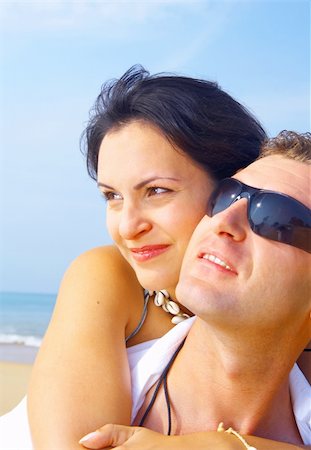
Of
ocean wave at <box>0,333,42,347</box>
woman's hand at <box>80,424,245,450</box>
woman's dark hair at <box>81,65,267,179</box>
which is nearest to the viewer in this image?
woman's hand at <box>80,424,245,450</box>

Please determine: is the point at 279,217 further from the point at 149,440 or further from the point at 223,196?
the point at 149,440

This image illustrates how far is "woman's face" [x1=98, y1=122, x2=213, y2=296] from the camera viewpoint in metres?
3.49

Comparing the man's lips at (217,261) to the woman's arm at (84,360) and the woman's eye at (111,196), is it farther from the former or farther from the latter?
the woman's eye at (111,196)

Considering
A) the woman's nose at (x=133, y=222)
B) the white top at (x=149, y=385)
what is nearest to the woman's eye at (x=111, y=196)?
the woman's nose at (x=133, y=222)

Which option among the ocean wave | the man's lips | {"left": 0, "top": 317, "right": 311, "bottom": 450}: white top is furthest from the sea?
the man's lips

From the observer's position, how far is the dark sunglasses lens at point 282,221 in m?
3.08

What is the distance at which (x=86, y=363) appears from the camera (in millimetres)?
3168

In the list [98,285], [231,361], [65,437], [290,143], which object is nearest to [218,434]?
[231,361]

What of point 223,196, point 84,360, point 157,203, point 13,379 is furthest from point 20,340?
point 223,196

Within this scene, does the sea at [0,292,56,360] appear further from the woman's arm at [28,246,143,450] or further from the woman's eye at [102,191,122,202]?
the woman's arm at [28,246,143,450]

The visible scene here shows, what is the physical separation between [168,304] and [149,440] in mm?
→ 915

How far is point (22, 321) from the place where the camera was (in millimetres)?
24516

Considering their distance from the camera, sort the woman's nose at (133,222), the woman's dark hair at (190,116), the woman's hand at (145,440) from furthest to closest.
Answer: the woman's dark hair at (190,116), the woman's nose at (133,222), the woman's hand at (145,440)

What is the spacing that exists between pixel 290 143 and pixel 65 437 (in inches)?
68.7
